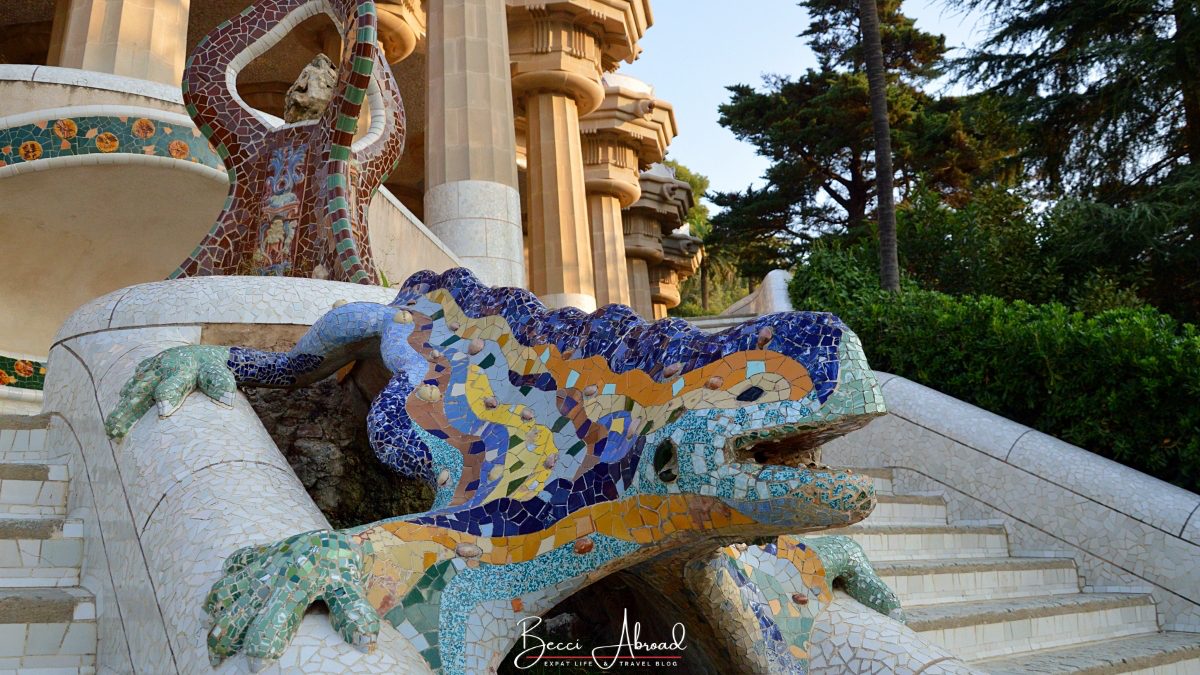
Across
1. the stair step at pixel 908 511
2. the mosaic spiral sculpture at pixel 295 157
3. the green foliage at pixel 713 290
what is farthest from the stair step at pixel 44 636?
the green foliage at pixel 713 290

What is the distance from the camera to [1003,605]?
5.39 metres

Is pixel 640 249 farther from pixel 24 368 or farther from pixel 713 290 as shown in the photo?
pixel 713 290

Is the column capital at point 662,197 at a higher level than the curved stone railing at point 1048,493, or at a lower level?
higher

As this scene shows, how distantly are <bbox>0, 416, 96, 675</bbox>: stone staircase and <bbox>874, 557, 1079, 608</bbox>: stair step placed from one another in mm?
3539

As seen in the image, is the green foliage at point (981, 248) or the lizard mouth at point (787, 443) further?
the green foliage at point (981, 248)

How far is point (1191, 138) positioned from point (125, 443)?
1570cm

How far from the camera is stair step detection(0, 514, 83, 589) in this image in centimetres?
335

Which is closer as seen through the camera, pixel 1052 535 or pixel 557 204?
pixel 1052 535

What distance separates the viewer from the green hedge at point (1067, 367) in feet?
22.5

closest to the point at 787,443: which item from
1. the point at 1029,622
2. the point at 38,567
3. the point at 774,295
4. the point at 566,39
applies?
the point at 38,567

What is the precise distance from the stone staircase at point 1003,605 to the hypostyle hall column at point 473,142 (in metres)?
7.13

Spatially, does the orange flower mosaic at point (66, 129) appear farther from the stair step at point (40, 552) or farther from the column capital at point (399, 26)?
the column capital at point (399, 26)

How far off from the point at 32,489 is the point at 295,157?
222cm

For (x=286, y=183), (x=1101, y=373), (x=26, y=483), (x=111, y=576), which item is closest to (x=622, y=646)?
(x=111, y=576)
